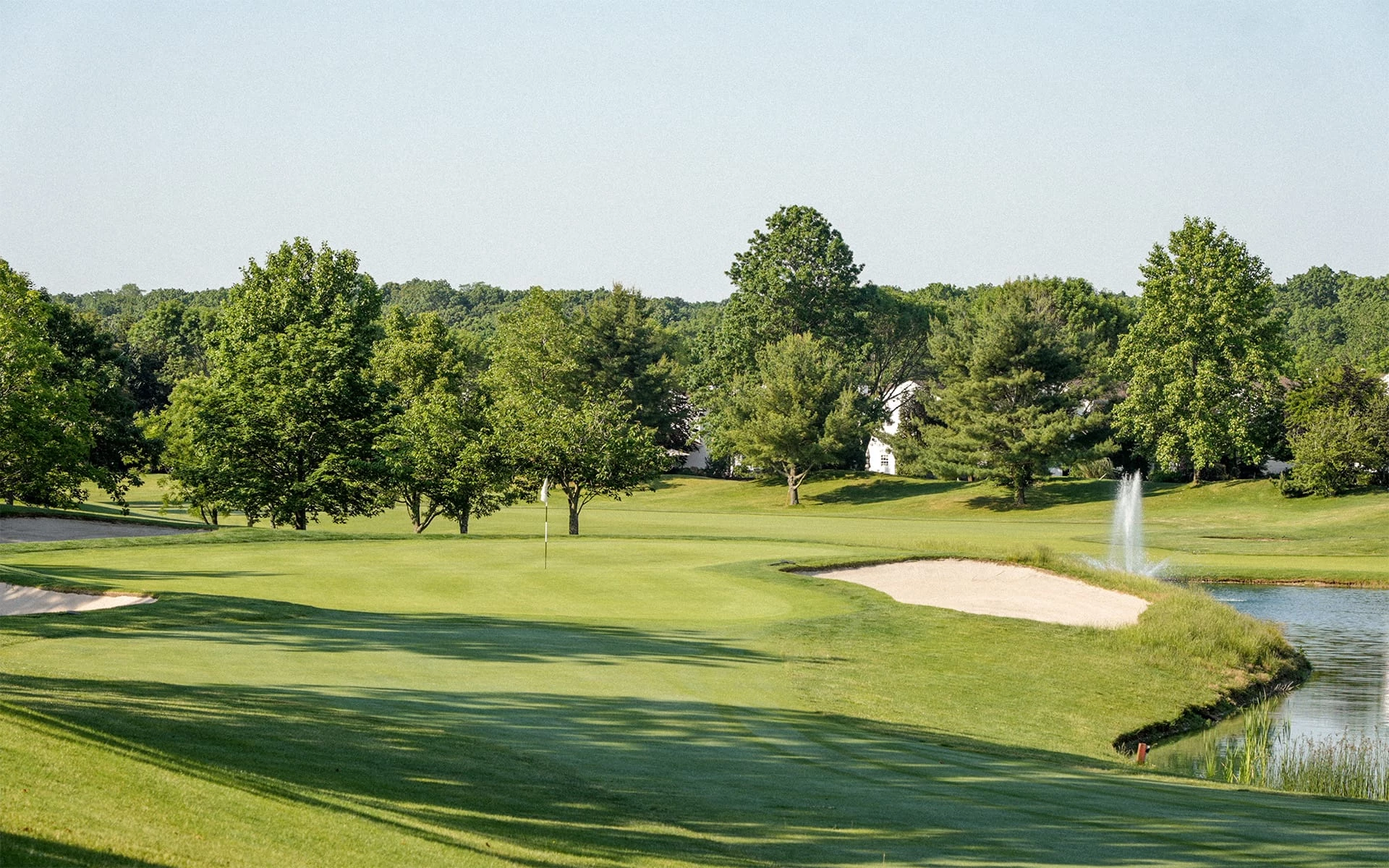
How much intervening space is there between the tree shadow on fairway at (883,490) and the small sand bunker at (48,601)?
64985 mm

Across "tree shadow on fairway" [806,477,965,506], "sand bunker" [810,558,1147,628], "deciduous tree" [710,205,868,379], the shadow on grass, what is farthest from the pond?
"deciduous tree" [710,205,868,379]

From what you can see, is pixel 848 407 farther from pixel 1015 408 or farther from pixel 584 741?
pixel 584 741

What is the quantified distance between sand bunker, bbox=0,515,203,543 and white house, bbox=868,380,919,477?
70.6m

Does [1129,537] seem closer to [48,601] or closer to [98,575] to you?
[98,575]

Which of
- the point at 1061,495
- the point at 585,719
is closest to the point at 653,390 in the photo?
the point at 1061,495

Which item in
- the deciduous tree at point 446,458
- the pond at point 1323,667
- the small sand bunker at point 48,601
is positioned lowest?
the pond at point 1323,667

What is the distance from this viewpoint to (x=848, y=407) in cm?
8344

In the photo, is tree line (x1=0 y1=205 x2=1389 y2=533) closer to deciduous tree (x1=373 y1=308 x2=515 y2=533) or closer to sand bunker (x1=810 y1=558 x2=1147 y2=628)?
deciduous tree (x1=373 y1=308 x2=515 y2=533)

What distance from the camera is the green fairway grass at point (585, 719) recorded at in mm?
8375

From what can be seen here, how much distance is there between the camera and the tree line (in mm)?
47000

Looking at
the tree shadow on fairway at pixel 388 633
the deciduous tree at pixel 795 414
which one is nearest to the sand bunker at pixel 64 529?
the tree shadow on fairway at pixel 388 633

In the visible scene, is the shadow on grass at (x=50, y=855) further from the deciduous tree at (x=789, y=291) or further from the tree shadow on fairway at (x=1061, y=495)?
the deciduous tree at (x=789, y=291)

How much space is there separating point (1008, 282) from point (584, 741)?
92076mm

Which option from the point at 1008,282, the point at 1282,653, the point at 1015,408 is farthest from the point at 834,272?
the point at 1282,653
